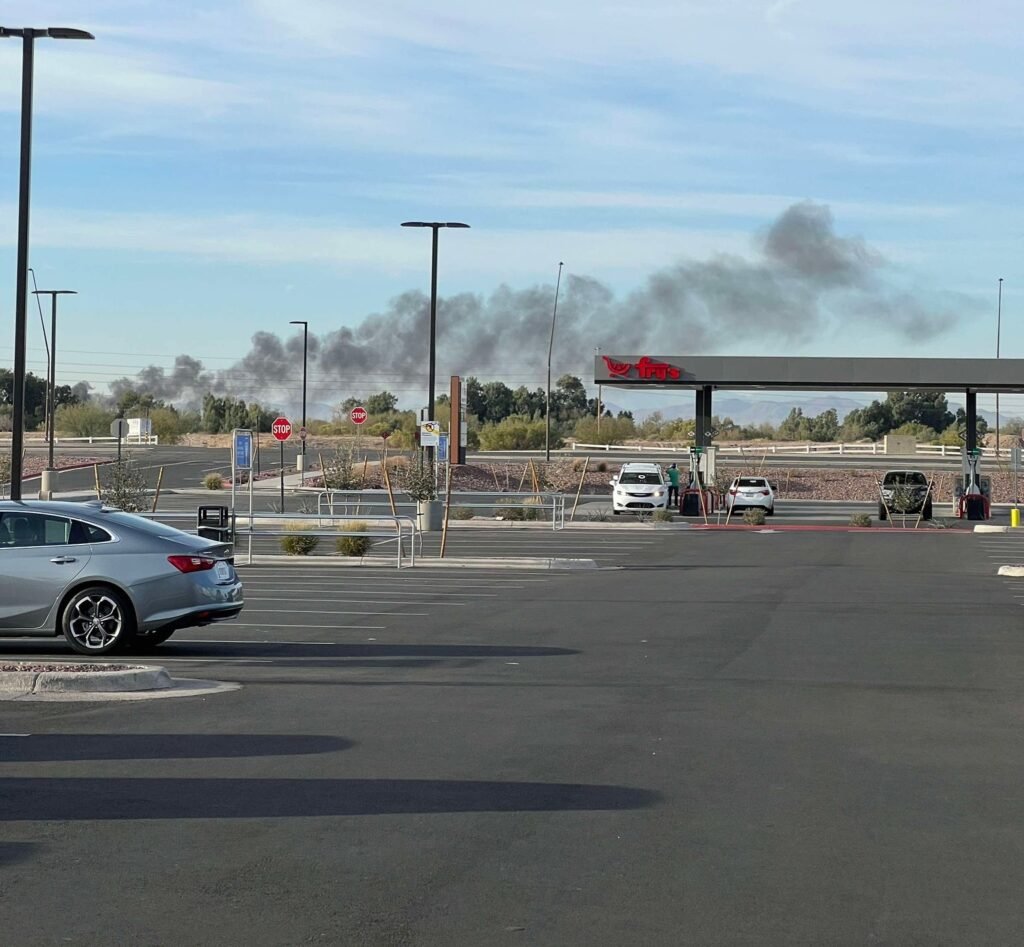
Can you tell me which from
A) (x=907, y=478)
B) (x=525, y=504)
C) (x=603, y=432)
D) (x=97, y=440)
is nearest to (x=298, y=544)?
(x=525, y=504)

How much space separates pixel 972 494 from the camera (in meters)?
50.7

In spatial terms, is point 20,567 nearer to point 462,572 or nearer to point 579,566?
point 462,572

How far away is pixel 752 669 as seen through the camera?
1454 centimetres

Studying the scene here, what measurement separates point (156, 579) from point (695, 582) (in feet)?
41.2

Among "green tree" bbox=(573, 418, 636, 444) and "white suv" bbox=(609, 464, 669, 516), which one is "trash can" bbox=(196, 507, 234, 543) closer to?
"white suv" bbox=(609, 464, 669, 516)

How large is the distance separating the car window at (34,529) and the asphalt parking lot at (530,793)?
3.89ft

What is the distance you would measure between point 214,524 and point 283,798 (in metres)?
19.8

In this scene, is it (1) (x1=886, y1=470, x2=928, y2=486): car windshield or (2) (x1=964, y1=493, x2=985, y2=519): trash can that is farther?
(2) (x1=964, y1=493, x2=985, y2=519): trash can

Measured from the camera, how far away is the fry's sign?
2015 inches

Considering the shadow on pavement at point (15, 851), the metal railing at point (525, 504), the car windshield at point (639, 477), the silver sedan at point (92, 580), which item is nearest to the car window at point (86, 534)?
the silver sedan at point (92, 580)

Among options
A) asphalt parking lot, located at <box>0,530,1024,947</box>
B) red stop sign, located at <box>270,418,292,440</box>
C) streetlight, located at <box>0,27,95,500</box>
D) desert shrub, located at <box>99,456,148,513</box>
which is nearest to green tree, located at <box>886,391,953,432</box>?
red stop sign, located at <box>270,418,292,440</box>

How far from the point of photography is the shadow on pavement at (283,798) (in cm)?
822

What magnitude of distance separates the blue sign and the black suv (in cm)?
2206

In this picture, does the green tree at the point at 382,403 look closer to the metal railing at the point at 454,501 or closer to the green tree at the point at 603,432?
the green tree at the point at 603,432
